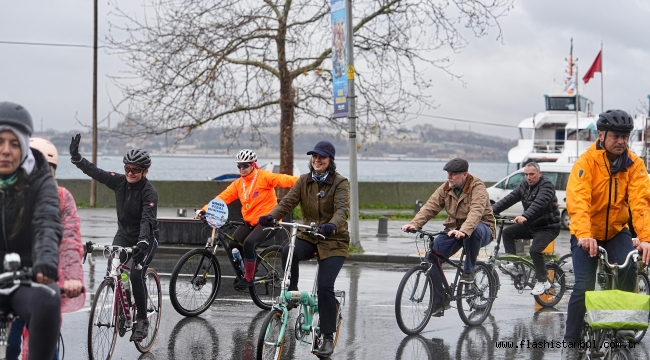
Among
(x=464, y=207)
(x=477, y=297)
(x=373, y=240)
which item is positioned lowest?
(x=373, y=240)

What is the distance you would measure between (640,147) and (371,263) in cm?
3755

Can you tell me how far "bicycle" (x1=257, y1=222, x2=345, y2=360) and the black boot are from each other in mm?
33

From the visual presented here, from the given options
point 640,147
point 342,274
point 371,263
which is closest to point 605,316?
point 342,274

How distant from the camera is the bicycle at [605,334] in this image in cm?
573

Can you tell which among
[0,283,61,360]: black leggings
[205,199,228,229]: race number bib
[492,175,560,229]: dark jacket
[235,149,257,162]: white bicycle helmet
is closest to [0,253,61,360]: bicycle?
[0,283,61,360]: black leggings

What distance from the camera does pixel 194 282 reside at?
32.0 feet

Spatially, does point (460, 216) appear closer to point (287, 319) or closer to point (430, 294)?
point (430, 294)

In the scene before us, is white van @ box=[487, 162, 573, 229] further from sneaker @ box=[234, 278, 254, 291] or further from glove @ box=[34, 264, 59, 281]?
glove @ box=[34, 264, 59, 281]

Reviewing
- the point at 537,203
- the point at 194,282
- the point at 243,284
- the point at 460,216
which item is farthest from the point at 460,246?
the point at 194,282

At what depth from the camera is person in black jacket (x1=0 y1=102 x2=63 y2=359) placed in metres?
4.29

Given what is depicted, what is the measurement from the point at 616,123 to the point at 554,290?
517 centimetres

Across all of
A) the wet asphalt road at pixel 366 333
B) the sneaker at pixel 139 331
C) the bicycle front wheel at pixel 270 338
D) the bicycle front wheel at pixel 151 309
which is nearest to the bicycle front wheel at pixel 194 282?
the wet asphalt road at pixel 366 333

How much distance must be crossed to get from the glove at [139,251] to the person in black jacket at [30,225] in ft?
9.51

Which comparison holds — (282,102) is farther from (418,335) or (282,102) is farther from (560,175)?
(418,335)
